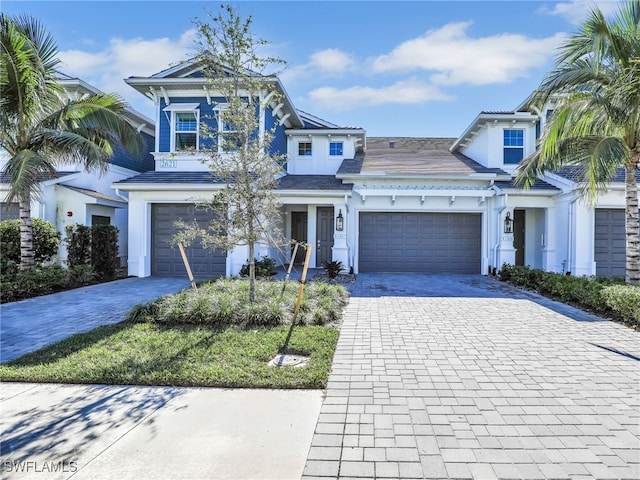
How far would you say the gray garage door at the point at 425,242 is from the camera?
14.1 meters

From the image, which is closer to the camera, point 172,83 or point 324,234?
point 172,83

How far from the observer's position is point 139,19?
9.48 meters

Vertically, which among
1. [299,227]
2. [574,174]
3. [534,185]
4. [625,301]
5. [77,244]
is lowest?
[625,301]

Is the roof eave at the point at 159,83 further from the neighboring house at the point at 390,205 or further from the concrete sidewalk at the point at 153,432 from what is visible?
the concrete sidewalk at the point at 153,432

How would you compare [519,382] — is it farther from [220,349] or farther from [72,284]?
[72,284]

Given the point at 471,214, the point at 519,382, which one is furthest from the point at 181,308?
the point at 471,214

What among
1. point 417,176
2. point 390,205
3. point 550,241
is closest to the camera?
point 550,241

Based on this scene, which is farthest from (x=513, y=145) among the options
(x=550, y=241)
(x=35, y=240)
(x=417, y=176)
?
(x=35, y=240)

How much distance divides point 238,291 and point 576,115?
815 centimetres

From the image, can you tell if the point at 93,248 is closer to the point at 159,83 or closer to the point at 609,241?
the point at 159,83

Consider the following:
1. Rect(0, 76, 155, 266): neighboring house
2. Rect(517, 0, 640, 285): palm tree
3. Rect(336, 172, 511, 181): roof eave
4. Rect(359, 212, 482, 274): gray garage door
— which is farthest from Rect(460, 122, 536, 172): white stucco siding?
Rect(0, 76, 155, 266): neighboring house

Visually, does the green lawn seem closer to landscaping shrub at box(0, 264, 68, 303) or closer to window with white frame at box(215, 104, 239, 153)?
window with white frame at box(215, 104, 239, 153)

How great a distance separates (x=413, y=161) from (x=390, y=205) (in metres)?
3.29

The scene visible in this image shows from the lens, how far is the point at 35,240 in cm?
1092
